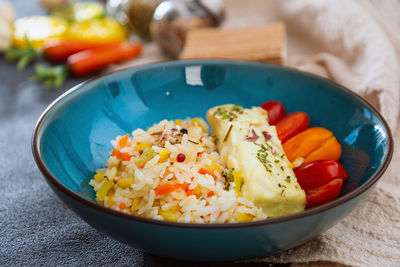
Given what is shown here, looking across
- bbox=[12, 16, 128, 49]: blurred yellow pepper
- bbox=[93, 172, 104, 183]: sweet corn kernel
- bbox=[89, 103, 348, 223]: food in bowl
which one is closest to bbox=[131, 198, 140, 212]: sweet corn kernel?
bbox=[89, 103, 348, 223]: food in bowl

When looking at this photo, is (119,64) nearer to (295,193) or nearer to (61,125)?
(61,125)

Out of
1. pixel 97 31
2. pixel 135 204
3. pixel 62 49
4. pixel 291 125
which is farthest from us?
pixel 97 31

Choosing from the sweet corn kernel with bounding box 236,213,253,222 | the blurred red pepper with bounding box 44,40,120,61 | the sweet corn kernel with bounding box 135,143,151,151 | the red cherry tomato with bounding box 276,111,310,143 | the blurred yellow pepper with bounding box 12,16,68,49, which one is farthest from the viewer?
the blurred yellow pepper with bounding box 12,16,68,49

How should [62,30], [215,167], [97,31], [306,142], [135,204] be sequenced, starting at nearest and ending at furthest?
1. [135,204]
2. [215,167]
3. [306,142]
4. [97,31]
5. [62,30]

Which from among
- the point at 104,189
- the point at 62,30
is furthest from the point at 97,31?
the point at 104,189

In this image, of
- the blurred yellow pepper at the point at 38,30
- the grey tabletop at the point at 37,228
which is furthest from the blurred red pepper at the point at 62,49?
the grey tabletop at the point at 37,228

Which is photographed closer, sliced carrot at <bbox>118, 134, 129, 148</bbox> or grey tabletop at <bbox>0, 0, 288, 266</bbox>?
grey tabletop at <bbox>0, 0, 288, 266</bbox>

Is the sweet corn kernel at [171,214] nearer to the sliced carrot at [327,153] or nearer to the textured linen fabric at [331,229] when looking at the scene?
the textured linen fabric at [331,229]

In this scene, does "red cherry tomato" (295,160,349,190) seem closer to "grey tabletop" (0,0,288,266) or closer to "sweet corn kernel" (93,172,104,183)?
"grey tabletop" (0,0,288,266)

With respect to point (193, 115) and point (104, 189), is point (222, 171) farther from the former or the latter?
point (193, 115)

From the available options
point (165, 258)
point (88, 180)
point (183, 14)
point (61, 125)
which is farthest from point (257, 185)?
point (183, 14)
